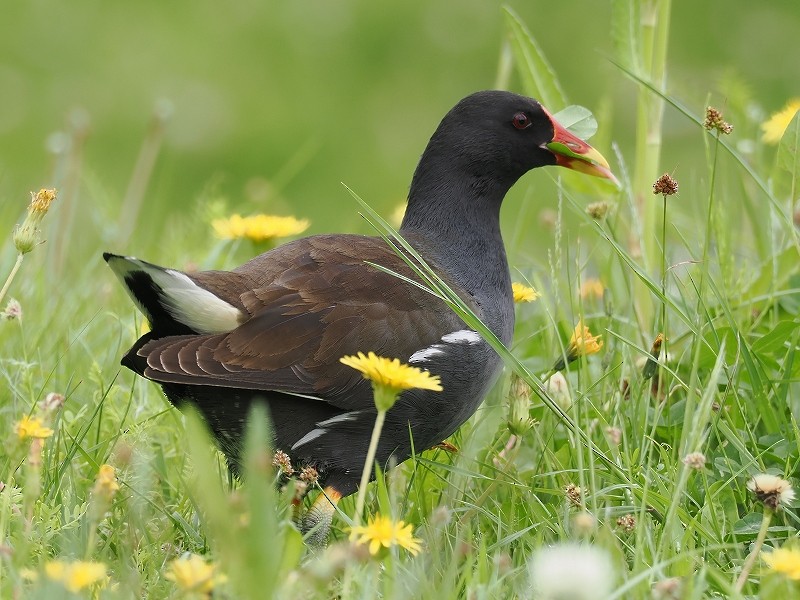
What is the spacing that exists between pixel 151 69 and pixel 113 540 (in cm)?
553

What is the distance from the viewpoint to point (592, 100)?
769cm

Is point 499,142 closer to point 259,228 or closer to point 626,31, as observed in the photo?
point 626,31

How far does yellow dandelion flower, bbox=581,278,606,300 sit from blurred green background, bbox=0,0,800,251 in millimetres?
3222

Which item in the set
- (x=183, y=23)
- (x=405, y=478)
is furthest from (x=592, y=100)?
(x=405, y=478)

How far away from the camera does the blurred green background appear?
7355mm

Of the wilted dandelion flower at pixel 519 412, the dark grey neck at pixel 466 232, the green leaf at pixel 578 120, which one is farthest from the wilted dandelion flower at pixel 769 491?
the green leaf at pixel 578 120

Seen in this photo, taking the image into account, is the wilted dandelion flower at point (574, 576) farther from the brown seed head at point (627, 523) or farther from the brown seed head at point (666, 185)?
the brown seed head at point (666, 185)

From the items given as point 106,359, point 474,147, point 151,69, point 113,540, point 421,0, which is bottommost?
point 113,540

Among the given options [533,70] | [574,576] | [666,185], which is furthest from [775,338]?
[574,576]

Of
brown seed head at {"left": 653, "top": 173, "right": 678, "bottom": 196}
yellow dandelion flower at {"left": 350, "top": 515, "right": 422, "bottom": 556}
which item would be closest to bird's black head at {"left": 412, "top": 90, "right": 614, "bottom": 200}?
brown seed head at {"left": 653, "top": 173, "right": 678, "bottom": 196}

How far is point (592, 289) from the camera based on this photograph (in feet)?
12.6

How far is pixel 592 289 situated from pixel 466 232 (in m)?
0.58

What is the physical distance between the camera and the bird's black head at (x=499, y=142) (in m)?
3.54

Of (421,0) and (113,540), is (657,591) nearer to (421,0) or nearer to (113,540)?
(113,540)
